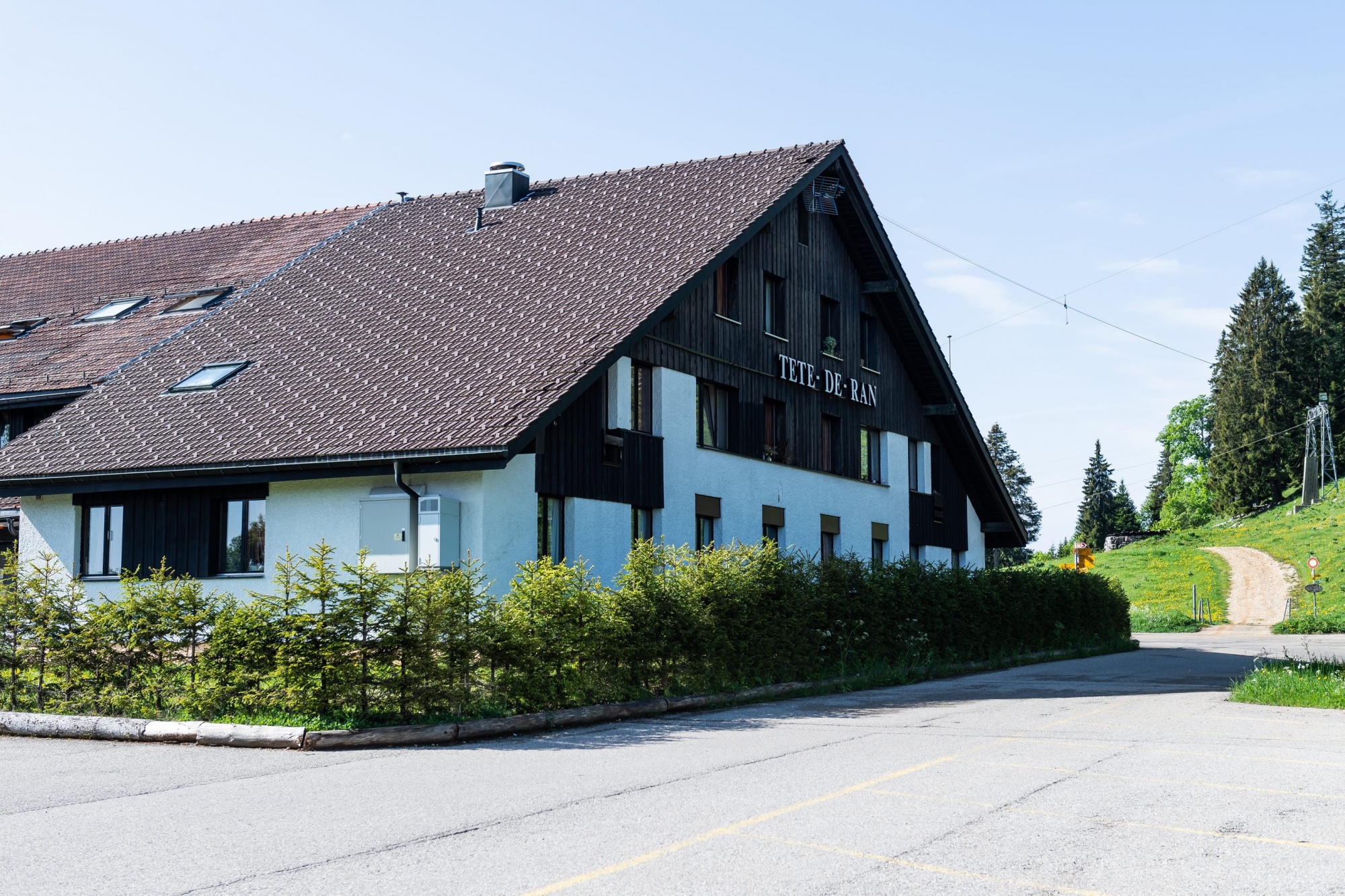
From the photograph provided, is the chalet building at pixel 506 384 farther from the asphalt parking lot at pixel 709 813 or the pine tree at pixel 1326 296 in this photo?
the pine tree at pixel 1326 296

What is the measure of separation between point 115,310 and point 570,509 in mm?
12837

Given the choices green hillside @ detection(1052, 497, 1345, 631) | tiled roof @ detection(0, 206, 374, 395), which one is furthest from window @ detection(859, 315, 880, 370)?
green hillside @ detection(1052, 497, 1345, 631)

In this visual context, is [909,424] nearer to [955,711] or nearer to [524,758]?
[955,711]

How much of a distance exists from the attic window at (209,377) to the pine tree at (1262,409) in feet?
302

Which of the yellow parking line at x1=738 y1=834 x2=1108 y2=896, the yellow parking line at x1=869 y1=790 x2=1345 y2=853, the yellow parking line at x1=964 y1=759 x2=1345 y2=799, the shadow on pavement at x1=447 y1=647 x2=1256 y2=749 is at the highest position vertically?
the yellow parking line at x1=738 y1=834 x2=1108 y2=896

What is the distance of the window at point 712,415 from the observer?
24641 mm

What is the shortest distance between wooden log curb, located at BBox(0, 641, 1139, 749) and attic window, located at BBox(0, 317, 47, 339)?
16549mm

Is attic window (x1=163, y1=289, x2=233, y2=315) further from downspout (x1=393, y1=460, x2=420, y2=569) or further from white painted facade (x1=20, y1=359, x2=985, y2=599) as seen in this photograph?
downspout (x1=393, y1=460, x2=420, y2=569)

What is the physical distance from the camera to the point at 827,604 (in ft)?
65.9

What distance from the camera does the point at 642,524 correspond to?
2277cm

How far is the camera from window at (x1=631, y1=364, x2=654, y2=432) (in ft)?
74.6

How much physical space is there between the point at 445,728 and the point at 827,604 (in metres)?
8.78

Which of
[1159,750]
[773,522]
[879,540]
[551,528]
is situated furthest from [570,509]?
[879,540]

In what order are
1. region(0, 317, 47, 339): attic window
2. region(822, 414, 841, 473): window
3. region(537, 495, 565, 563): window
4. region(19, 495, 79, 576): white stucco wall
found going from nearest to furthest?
1. region(537, 495, 565, 563): window
2. region(19, 495, 79, 576): white stucco wall
3. region(0, 317, 47, 339): attic window
4. region(822, 414, 841, 473): window
